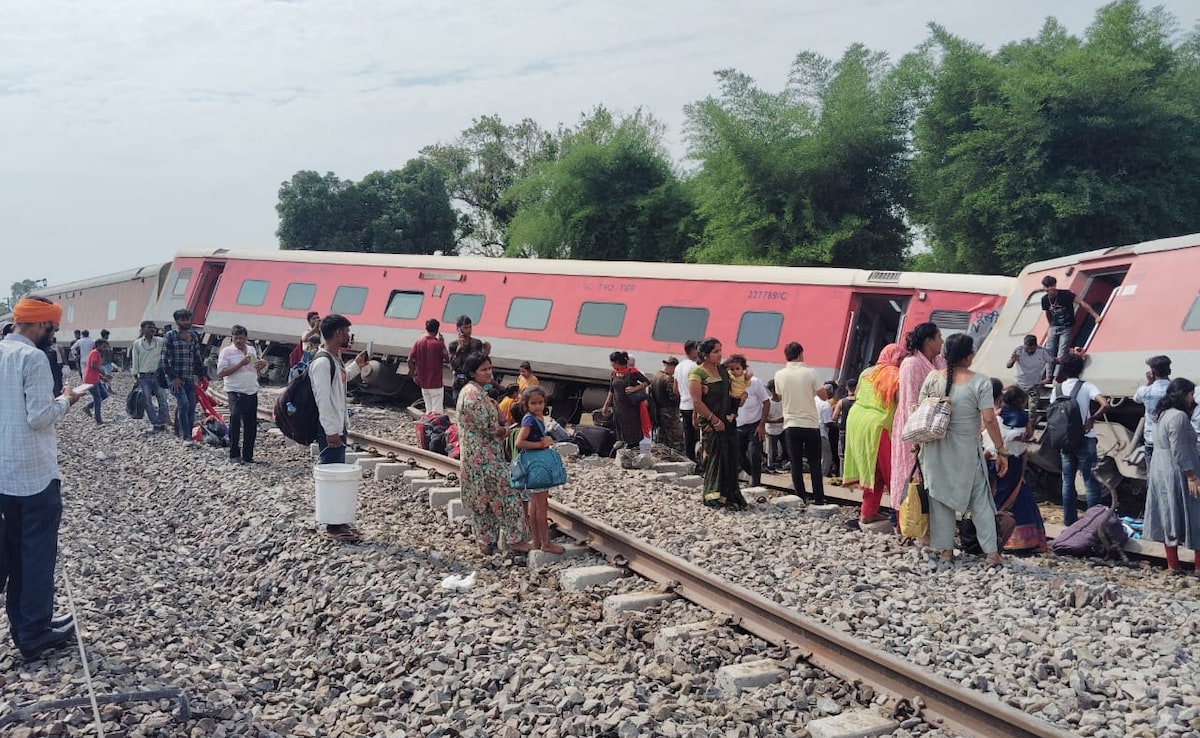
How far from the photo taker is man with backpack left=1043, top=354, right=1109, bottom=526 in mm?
9258

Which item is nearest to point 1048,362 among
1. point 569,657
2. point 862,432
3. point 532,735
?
point 862,432

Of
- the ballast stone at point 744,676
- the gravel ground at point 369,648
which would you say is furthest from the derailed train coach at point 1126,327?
the ballast stone at point 744,676

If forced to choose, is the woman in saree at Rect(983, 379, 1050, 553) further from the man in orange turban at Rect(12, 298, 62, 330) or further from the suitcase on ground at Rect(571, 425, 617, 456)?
the man in orange turban at Rect(12, 298, 62, 330)

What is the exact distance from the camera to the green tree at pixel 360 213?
4400cm

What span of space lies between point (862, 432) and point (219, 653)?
5326mm

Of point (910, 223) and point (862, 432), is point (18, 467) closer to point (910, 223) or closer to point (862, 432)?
point (862, 432)

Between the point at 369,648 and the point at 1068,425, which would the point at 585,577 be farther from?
the point at 1068,425

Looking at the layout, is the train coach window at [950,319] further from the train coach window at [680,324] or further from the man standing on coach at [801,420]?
the man standing on coach at [801,420]

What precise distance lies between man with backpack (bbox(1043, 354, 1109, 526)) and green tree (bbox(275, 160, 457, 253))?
3727 cm

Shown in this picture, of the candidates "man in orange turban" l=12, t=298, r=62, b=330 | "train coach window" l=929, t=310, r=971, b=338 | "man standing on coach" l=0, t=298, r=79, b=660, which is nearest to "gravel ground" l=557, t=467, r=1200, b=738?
"man standing on coach" l=0, t=298, r=79, b=660

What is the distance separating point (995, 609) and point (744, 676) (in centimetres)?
197

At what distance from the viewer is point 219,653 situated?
5.77 m

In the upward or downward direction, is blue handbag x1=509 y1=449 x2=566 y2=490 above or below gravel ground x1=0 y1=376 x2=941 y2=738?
above

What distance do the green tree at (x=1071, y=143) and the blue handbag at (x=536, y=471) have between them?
1661cm
